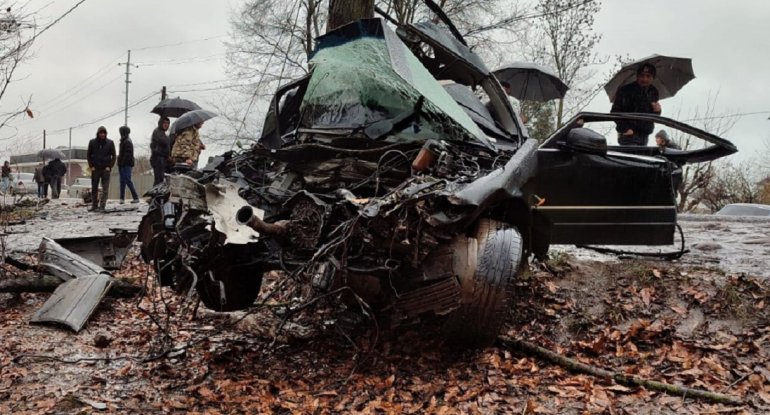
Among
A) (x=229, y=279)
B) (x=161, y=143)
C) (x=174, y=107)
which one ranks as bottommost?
(x=229, y=279)

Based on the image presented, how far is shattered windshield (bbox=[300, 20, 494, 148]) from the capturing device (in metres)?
4.05

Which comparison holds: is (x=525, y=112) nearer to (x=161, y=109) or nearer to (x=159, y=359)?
(x=161, y=109)

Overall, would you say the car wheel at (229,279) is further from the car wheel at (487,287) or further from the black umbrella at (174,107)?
the black umbrella at (174,107)

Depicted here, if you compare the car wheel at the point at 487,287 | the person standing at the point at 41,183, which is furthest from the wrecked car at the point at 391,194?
the person standing at the point at 41,183

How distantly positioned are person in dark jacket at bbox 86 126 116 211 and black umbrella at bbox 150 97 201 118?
2.17 m

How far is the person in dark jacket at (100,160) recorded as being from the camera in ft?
34.8

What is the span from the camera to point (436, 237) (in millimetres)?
3037

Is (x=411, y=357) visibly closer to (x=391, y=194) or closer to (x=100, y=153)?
(x=391, y=194)

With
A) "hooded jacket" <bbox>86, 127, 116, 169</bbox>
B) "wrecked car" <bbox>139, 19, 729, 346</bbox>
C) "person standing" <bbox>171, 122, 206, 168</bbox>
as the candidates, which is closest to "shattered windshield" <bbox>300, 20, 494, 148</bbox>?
"wrecked car" <bbox>139, 19, 729, 346</bbox>

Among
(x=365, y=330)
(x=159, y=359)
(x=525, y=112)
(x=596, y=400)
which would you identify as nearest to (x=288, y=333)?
(x=365, y=330)

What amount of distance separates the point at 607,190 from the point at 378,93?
6.77 feet

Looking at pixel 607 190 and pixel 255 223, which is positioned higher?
pixel 607 190

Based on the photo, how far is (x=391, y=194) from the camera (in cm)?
304

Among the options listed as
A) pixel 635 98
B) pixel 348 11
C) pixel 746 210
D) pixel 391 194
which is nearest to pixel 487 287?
pixel 391 194
